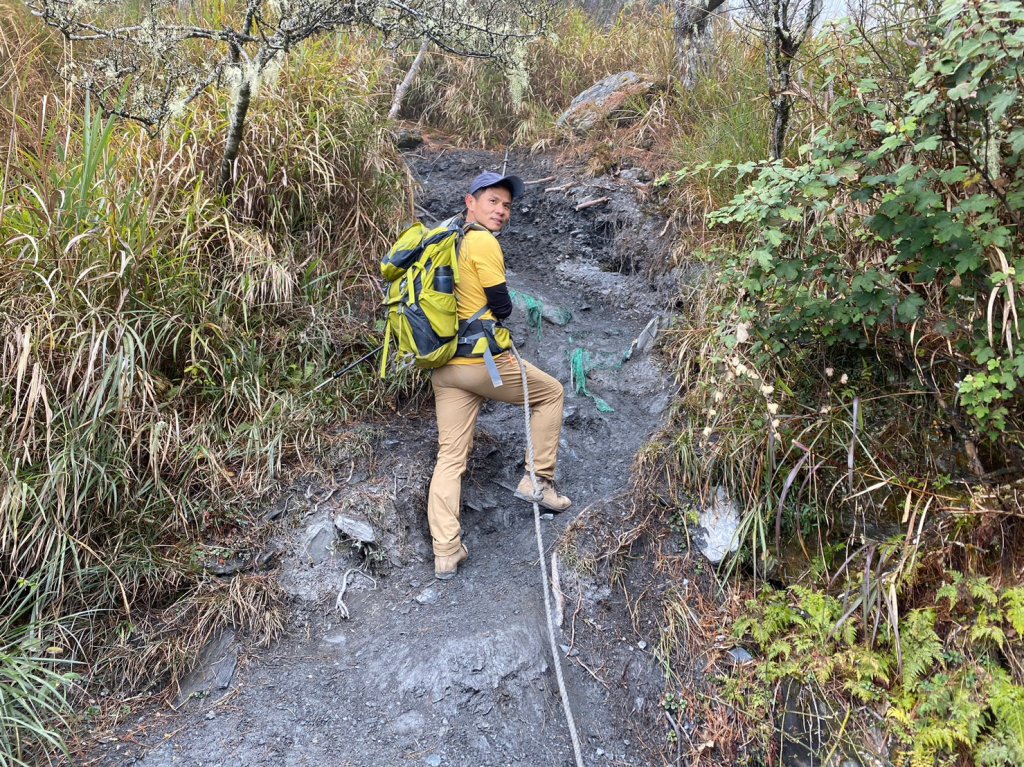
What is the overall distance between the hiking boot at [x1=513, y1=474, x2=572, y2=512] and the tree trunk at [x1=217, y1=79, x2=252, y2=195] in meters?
3.15

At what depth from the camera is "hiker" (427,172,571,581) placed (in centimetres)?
385

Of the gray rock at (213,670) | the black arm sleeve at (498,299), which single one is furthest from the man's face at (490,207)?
the gray rock at (213,670)

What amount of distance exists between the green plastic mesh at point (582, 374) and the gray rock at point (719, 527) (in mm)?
1524

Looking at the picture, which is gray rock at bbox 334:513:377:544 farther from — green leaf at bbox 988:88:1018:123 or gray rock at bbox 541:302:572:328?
green leaf at bbox 988:88:1018:123

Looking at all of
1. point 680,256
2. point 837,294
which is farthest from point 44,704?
point 680,256

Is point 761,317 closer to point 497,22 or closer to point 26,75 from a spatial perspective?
point 497,22

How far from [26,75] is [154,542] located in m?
4.23

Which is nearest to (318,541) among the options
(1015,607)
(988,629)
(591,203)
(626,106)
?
(988,629)

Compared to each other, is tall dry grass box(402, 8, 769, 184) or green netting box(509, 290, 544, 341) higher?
tall dry grass box(402, 8, 769, 184)

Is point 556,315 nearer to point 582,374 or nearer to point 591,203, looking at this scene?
point 582,374

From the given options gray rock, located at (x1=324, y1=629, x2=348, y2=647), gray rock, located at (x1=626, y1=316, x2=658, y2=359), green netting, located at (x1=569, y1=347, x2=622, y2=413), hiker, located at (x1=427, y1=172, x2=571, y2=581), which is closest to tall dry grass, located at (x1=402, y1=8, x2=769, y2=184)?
gray rock, located at (x1=626, y1=316, x2=658, y2=359)

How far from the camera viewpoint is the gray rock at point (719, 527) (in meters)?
3.88

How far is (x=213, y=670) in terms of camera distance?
348 centimetres

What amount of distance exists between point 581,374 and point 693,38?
14.6ft
